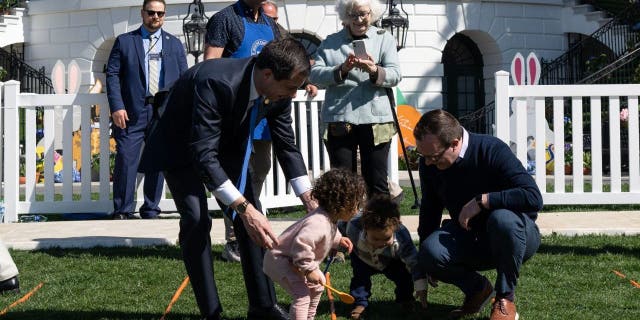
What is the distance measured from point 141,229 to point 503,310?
13.0 feet

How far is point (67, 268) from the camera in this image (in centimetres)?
680

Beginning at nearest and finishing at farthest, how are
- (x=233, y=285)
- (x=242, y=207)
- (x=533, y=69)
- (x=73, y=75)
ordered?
(x=242, y=207), (x=233, y=285), (x=73, y=75), (x=533, y=69)

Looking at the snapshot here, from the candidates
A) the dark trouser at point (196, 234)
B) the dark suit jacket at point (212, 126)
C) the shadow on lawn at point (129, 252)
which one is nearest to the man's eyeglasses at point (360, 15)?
the dark suit jacket at point (212, 126)

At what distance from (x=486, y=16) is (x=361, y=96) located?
719 inches

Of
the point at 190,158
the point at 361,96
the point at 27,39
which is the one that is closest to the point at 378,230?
the point at 190,158

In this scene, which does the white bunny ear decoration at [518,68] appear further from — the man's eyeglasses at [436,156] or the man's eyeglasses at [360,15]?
the man's eyeglasses at [436,156]

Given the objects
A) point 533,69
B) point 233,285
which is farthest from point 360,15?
point 533,69

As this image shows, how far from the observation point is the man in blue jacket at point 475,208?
503 cm

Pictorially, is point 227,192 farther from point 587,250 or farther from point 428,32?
point 428,32

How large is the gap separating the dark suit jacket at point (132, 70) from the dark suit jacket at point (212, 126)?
387cm

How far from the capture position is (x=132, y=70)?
9000 millimetres

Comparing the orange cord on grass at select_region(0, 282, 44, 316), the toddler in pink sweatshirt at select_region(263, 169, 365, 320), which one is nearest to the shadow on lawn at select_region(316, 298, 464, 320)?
the toddler in pink sweatshirt at select_region(263, 169, 365, 320)

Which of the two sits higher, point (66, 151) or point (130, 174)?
point (66, 151)

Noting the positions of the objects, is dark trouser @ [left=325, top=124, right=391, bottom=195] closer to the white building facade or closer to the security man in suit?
the security man in suit
